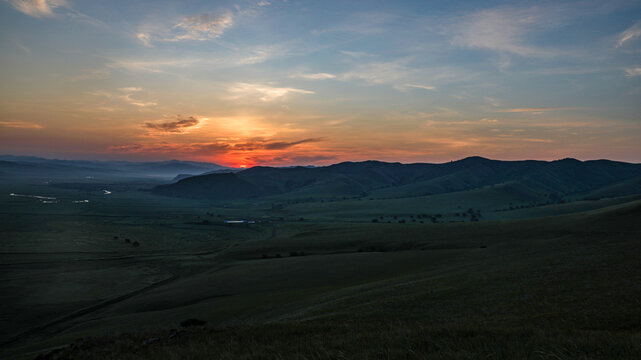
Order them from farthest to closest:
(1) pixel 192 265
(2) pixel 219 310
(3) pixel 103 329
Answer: (1) pixel 192 265
(2) pixel 219 310
(3) pixel 103 329

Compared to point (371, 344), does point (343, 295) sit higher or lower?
lower

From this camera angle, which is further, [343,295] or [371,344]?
[343,295]

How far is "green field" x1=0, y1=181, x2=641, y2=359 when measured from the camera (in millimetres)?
11828

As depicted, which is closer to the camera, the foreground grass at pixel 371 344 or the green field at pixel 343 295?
the foreground grass at pixel 371 344

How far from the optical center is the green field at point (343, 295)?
38.8ft

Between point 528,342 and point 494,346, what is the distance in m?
1.22

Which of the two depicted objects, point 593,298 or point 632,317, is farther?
point 593,298

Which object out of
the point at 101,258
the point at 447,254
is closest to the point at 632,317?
the point at 447,254

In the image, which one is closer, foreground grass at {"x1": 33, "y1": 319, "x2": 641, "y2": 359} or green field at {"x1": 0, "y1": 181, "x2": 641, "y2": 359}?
foreground grass at {"x1": 33, "y1": 319, "x2": 641, "y2": 359}

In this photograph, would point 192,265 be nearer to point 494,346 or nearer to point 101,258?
point 101,258

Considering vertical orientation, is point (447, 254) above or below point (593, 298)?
below

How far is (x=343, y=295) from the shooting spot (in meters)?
33.7

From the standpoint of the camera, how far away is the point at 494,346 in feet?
32.3

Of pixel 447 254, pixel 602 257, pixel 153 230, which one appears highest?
pixel 602 257
